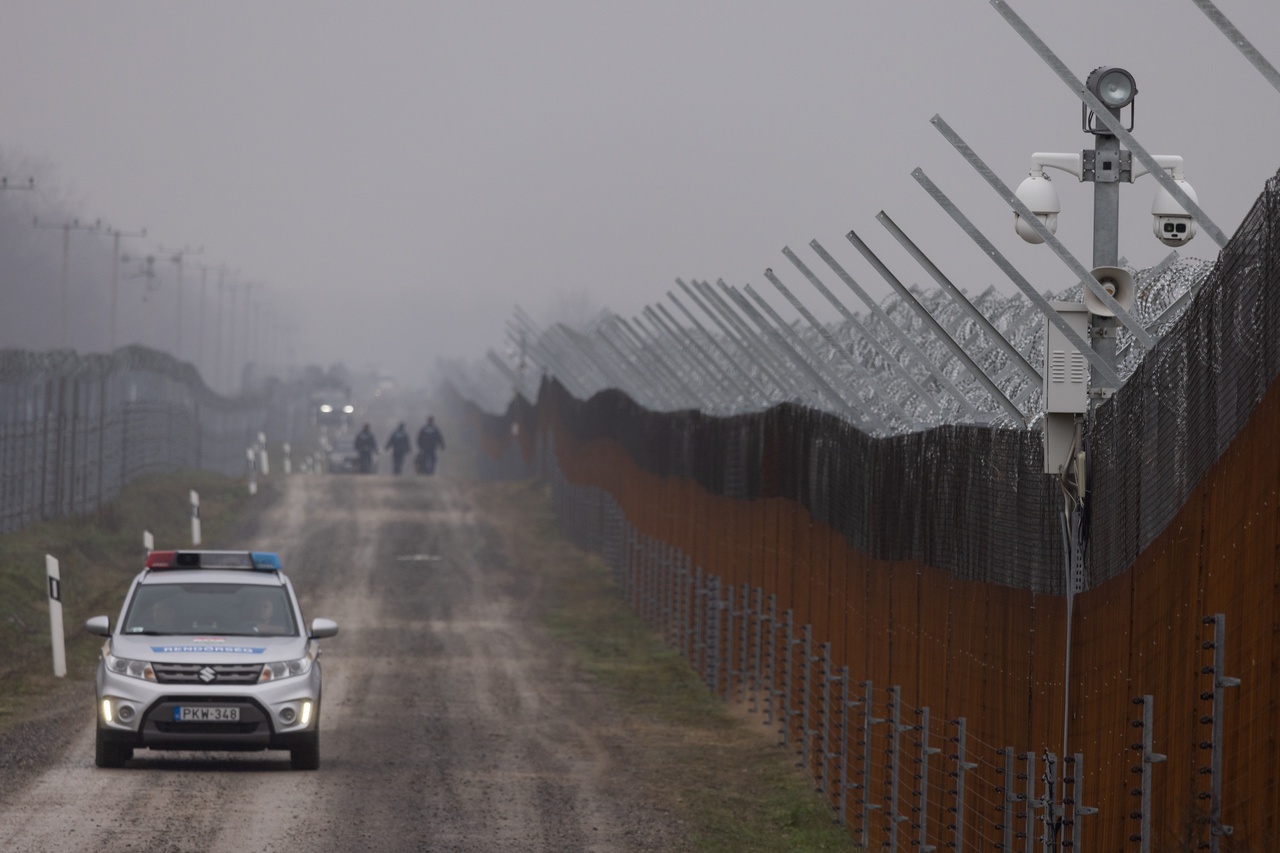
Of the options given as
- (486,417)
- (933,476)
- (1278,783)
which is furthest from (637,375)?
(486,417)

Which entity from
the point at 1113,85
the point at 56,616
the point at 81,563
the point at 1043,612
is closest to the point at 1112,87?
the point at 1113,85

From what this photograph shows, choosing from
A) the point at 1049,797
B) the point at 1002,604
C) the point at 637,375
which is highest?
the point at 637,375

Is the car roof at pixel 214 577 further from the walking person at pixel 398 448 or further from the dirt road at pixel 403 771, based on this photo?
the walking person at pixel 398 448

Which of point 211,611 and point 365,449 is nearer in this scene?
point 211,611

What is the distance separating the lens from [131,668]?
13570 millimetres

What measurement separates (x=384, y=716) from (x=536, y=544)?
17557 millimetres

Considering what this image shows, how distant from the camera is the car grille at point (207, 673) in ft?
44.6

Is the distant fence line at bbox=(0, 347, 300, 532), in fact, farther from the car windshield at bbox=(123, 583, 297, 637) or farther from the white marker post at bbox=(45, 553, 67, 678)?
the car windshield at bbox=(123, 583, 297, 637)

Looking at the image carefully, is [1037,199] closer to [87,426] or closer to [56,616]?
[56,616]

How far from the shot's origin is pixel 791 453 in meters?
16.4

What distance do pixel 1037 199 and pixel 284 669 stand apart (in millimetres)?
7383

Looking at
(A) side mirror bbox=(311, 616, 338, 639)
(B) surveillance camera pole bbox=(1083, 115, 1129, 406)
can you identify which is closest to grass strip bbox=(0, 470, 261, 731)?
(A) side mirror bbox=(311, 616, 338, 639)

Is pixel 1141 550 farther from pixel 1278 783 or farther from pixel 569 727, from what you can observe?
pixel 569 727

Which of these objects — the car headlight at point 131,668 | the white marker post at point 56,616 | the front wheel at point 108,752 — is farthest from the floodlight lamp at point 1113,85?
the white marker post at point 56,616
